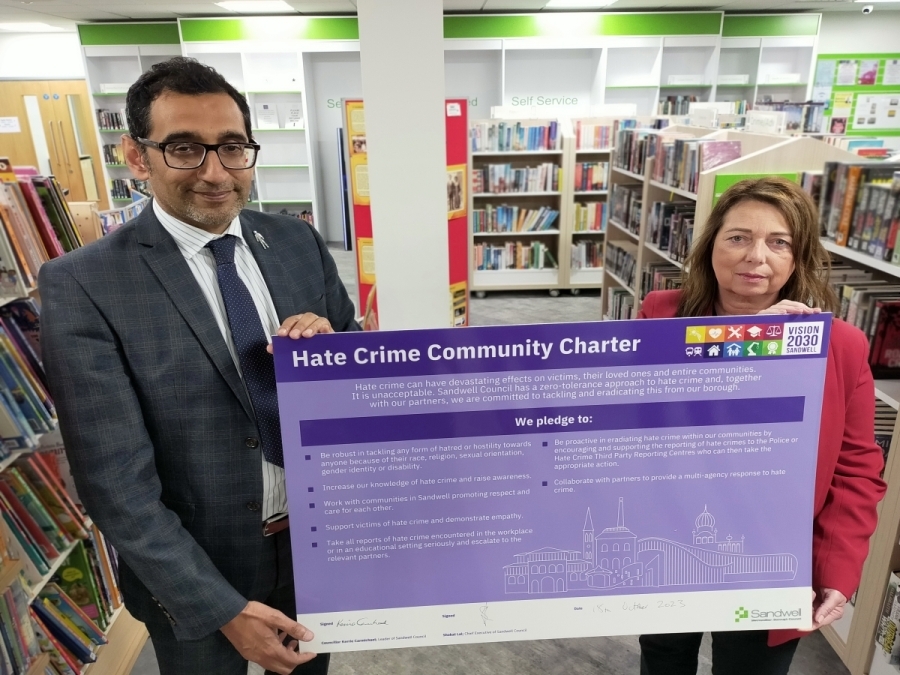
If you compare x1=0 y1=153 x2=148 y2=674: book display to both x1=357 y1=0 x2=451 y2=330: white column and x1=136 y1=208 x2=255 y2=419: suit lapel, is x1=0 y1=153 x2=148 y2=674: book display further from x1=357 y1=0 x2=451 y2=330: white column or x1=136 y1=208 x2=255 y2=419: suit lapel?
x1=357 y1=0 x2=451 y2=330: white column

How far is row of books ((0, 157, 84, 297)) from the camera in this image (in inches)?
73.9

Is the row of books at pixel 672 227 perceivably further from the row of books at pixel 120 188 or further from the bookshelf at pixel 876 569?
the row of books at pixel 120 188

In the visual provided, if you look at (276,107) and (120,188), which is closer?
(276,107)

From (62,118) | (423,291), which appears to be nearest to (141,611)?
(423,291)

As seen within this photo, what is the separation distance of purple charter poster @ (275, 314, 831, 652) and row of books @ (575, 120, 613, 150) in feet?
18.7

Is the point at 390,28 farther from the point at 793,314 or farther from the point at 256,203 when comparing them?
the point at 256,203

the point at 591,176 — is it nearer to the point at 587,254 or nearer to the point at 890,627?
the point at 587,254

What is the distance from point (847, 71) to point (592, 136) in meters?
5.27

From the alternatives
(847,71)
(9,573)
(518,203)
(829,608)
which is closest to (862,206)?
(829,608)

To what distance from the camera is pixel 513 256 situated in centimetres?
678

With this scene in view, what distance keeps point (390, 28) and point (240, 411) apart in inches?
77.4

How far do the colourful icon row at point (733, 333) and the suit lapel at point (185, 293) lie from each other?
92 centimetres

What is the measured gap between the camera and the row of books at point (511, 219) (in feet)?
21.5

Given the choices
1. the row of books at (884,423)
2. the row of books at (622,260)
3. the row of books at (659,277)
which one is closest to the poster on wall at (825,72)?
the row of books at (622,260)
